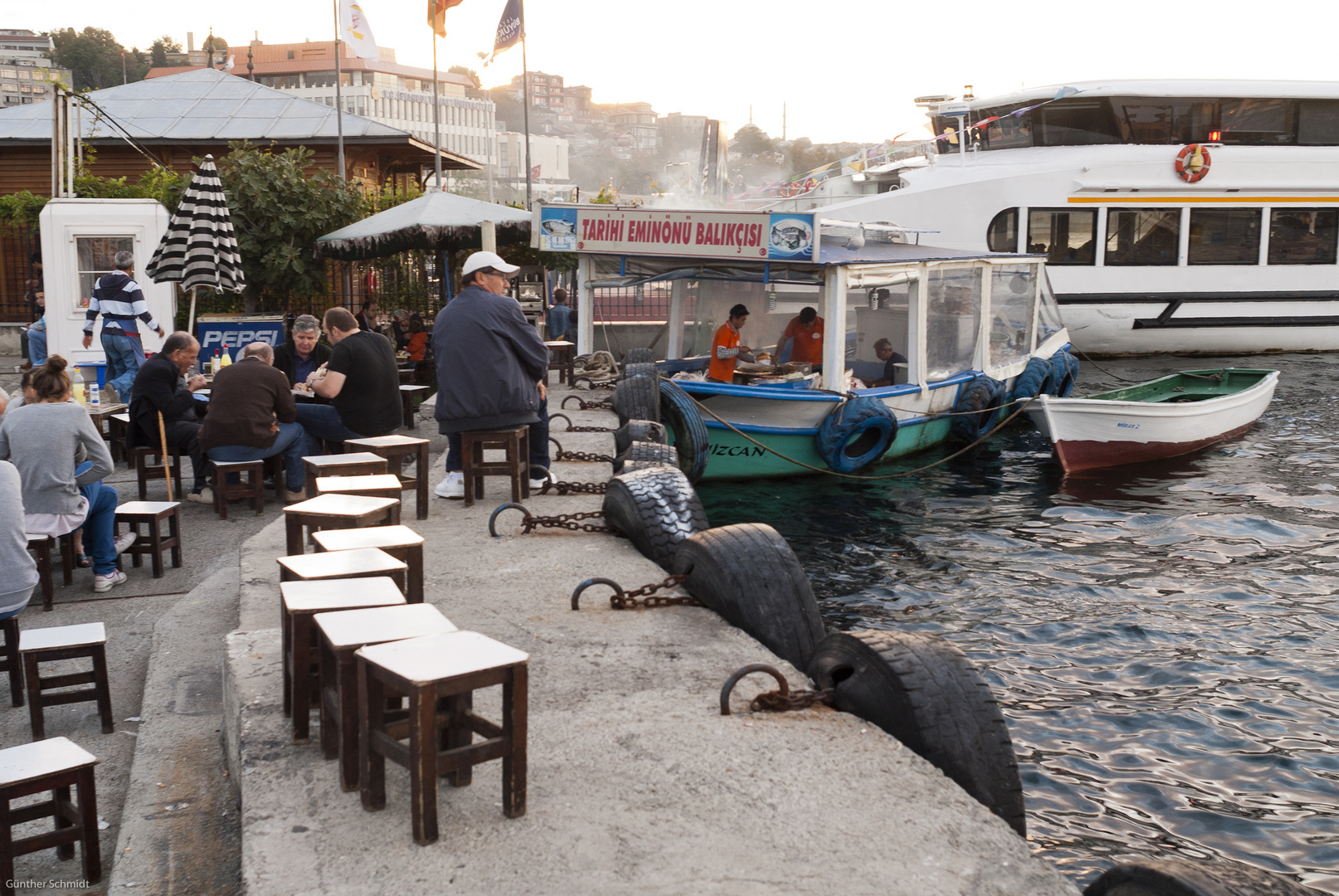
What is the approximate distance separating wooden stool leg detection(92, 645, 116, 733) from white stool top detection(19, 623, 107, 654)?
0.06 m

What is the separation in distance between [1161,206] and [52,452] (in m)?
20.6

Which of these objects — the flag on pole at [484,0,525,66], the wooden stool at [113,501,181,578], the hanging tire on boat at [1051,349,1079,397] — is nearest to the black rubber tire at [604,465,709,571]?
the wooden stool at [113,501,181,578]

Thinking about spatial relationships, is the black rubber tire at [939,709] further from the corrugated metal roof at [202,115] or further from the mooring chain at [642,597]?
the corrugated metal roof at [202,115]

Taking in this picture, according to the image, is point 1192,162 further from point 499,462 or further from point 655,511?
point 655,511

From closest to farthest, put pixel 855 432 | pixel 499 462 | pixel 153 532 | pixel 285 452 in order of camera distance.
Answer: pixel 153 532 < pixel 499 462 < pixel 285 452 < pixel 855 432

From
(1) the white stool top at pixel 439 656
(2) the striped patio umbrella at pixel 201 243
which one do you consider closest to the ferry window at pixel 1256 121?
(2) the striped patio umbrella at pixel 201 243

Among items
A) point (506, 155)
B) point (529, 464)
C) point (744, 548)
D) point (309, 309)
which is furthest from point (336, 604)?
point (506, 155)

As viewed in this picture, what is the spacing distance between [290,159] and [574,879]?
16.0m

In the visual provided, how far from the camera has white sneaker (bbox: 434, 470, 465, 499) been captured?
289 inches

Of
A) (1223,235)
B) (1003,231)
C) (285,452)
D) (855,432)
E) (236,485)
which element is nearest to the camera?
(236,485)

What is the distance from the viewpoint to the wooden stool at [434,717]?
2.72 meters

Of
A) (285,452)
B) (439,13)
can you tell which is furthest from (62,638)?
(439,13)

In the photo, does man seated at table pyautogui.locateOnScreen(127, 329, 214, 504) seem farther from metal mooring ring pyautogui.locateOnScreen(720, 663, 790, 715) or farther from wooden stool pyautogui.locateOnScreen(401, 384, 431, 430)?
metal mooring ring pyautogui.locateOnScreen(720, 663, 790, 715)

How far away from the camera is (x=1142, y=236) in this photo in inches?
841
